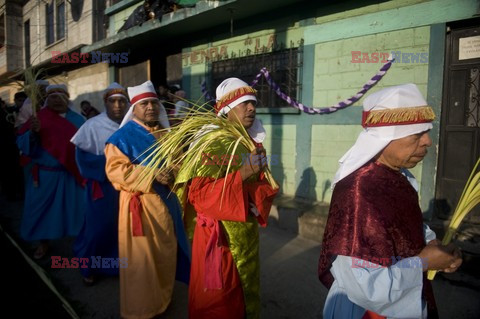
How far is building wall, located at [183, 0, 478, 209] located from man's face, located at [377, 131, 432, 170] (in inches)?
106

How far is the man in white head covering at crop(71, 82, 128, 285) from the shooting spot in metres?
3.20

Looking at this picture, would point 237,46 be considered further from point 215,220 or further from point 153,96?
point 215,220

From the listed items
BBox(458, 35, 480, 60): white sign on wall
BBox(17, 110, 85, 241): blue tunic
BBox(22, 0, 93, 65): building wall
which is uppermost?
BBox(22, 0, 93, 65): building wall

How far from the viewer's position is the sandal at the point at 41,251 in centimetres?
393

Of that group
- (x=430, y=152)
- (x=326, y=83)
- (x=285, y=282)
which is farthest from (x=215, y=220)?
(x=326, y=83)

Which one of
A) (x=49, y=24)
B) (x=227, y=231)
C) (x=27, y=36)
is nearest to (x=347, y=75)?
(x=227, y=231)

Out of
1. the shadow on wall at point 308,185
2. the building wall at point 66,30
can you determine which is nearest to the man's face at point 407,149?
the shadow on wall at point 308,185

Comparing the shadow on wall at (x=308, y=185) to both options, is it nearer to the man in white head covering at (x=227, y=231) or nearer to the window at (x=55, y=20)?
the man in white head covering at (x=227, y=231)

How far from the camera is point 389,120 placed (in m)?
1.32

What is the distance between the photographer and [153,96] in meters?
2.71

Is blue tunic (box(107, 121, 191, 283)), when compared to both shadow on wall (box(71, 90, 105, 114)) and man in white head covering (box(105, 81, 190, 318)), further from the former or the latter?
shadow on wall (box(71, 90, 105, 114))

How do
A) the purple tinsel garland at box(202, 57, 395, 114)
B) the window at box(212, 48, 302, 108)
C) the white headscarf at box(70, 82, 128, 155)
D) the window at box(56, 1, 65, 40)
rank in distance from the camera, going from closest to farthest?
the white headscarf at box(70, 82, 128, 155) → the purple tinsel garland at box(202, 57, 395, 114) → the window at box(212, 48, 302, 108) → the window at box(56, 1, 65, 40)

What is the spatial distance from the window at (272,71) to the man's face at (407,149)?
364 cm

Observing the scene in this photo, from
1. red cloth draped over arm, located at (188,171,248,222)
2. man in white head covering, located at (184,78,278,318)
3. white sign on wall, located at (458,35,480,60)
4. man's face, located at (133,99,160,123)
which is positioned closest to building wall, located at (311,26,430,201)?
white sign on wall, located at (458,35,480,60)
